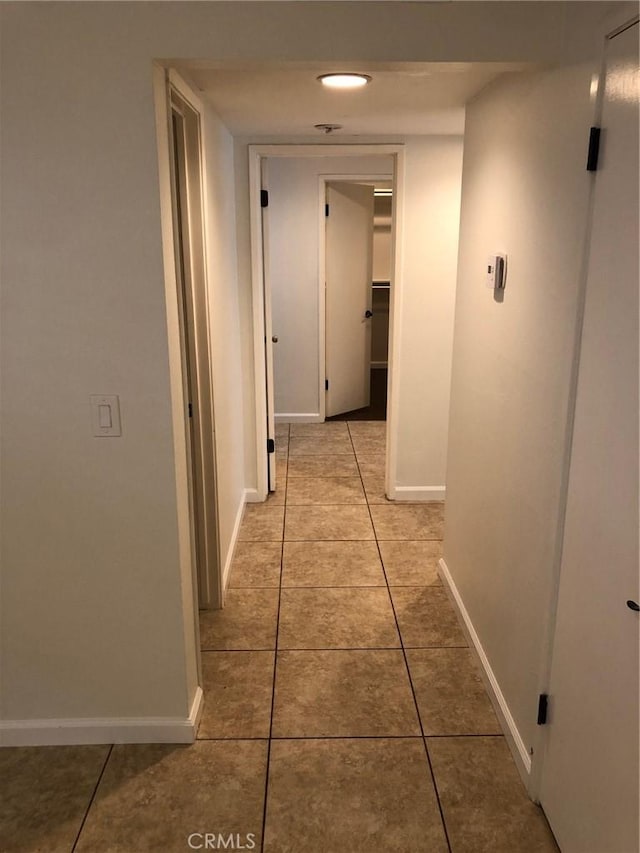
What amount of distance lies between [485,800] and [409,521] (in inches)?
79.6

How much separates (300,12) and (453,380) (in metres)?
1.67

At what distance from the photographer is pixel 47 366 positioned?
1.91 metres

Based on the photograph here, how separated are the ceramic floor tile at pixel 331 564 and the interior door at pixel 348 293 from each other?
251 cm

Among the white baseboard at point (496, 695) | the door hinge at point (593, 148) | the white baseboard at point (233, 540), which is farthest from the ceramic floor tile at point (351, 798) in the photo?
the door hinge at point (593, 148)

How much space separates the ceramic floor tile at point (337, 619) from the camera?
2.77 metres

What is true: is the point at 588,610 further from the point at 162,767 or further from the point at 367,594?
the point at 367,594

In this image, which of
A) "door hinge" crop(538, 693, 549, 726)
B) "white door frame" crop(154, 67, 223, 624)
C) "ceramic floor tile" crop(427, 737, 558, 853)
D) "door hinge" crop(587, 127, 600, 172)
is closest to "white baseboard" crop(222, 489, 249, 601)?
"white door frame" crop(154, 67, 223, 624)

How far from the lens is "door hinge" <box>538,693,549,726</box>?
1.90 meters

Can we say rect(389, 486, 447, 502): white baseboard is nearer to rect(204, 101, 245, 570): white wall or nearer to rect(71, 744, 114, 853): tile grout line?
rect(204, 101, 245, 570): white wall

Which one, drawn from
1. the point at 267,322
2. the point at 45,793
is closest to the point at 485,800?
the point at 45,793

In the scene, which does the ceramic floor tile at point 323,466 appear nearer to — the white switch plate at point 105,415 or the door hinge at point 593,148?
the white switch plate at point 105,415

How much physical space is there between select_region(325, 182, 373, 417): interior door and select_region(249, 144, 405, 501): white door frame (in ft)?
5.64

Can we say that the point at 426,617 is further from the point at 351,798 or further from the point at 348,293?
the point at 348,293

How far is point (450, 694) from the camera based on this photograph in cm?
246
